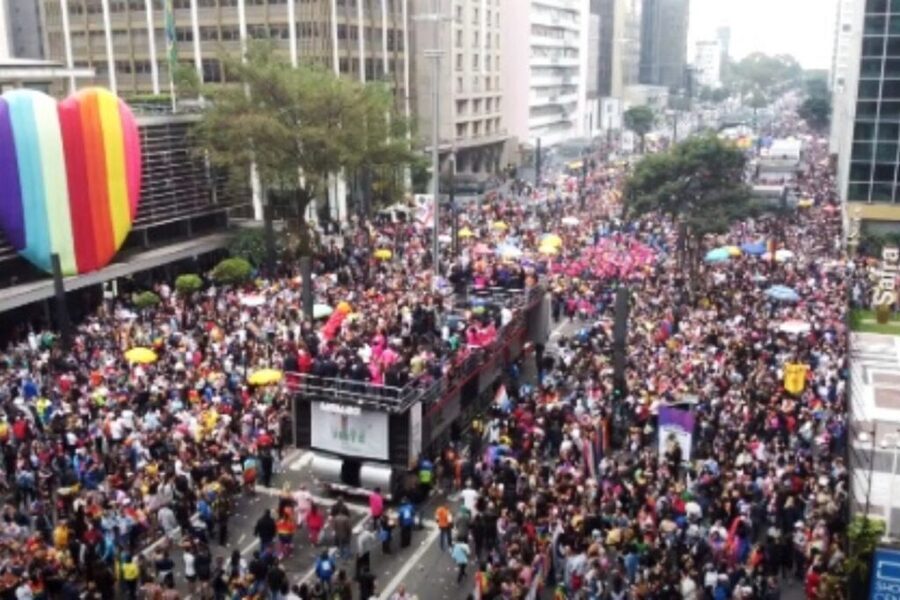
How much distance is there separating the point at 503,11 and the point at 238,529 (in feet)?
234

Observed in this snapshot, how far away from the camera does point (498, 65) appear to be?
274ft

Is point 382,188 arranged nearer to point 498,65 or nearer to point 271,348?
point 271,348

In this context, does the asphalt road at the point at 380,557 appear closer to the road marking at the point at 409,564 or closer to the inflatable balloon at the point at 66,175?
the road marking at the point at 409,564

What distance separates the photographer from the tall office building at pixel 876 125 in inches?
1987

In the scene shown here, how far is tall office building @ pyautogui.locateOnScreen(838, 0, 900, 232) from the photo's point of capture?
50469 millimetres

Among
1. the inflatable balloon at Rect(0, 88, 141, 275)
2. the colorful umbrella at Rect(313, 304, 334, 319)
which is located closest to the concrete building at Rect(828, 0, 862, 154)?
the colorful umbrella at Rect(313, 304, 334, 319)

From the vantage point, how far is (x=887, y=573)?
44.4ft

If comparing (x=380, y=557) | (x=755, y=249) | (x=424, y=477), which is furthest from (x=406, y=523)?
(x=755, y=249)

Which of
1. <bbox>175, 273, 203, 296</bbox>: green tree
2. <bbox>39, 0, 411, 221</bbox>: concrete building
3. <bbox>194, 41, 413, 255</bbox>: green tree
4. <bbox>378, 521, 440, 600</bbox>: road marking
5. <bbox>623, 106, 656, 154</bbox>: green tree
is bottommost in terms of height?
<bbox>378, 521, 440, 600</bbox>: road marking

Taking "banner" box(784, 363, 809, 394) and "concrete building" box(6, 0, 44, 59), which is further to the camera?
"concrete building" box(6, 0, 44, 59)

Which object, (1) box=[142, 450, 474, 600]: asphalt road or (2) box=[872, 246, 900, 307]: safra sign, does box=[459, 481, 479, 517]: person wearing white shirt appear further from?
(2) box=[872, 246, 900, 307]: safra sign

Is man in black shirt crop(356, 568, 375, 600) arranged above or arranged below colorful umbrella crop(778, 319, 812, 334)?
below

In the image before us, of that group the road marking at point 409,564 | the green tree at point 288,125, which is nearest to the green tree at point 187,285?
the green tree at point 288,125

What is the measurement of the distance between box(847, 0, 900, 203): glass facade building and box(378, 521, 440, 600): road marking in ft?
133
